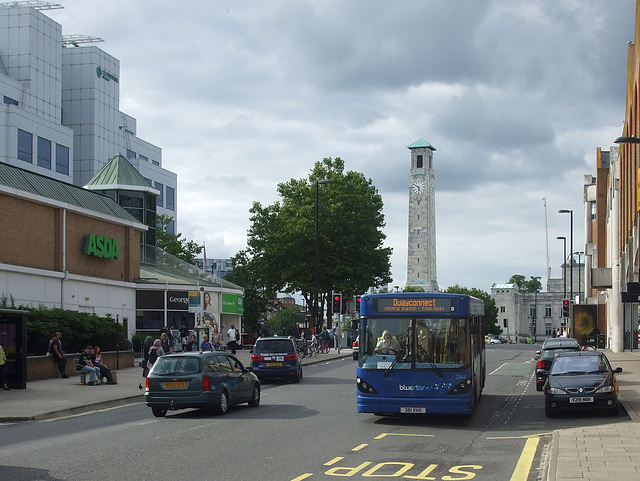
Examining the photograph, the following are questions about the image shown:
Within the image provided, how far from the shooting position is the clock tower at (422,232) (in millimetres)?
148625

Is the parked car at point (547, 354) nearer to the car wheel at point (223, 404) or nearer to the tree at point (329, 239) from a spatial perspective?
the car wheel at point (223, 404)

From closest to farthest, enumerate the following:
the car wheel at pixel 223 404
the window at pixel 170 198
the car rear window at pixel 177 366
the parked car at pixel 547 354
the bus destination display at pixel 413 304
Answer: the bus destination display at pixel 413 304 < the car rear window at pixel 177 366 < the car wheel at pixel 223 404 < the parked car at pixel 547 354 < the window at pixel 170 198

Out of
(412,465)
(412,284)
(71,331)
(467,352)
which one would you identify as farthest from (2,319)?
(412,284)

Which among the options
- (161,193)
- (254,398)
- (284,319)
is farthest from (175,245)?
(284,319)

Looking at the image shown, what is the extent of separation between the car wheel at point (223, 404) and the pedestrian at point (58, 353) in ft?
40.0

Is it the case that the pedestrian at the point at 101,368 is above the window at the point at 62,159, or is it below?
below

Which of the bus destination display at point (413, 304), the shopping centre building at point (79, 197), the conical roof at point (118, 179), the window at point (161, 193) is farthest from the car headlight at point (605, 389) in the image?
the window at point (161, 193)

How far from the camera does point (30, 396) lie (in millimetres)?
24672

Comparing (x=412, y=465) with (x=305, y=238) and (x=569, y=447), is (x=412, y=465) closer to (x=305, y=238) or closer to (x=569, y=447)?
(x=569, y=447)

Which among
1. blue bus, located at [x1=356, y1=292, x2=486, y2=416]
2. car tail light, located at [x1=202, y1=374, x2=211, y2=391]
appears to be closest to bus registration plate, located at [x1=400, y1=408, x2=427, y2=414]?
blue bus, located at [x1=356, y1=292, x2=486, y2=416]

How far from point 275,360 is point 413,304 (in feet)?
43.8

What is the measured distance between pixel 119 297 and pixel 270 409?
26.0 metres

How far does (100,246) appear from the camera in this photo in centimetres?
4250

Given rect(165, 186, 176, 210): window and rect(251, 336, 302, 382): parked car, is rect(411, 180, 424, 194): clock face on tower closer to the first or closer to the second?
rect(165, 186, 176, 210): window
